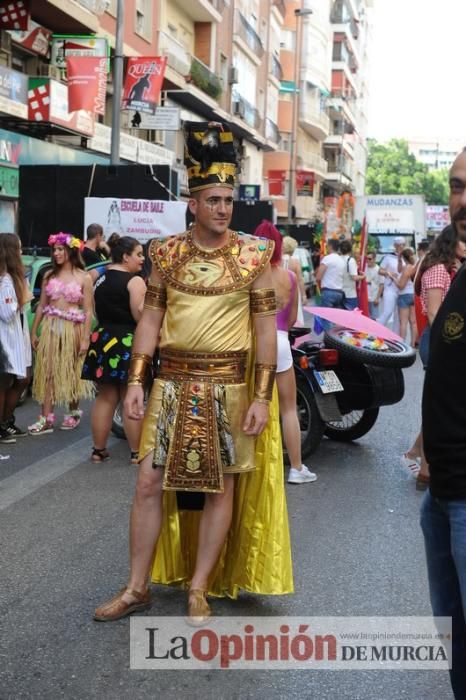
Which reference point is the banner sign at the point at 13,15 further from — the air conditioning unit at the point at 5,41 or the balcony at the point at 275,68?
the balcony at the point at 275,68

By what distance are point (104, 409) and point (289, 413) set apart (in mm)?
1513

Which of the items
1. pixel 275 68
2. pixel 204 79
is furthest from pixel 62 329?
pixel 275 68

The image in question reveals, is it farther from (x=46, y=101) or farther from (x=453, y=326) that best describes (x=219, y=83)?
(x=453, y=326)

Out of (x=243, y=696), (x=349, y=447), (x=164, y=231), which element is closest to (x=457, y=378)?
(x=243, y=696)

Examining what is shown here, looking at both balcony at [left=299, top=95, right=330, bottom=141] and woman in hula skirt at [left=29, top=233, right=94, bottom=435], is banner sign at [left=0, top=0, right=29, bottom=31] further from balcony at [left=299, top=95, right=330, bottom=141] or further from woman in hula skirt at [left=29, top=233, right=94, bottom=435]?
balcony at [left=299, top=95, right=330, bottom=141]

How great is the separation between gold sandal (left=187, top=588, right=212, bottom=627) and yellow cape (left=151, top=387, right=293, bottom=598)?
0.24 meters

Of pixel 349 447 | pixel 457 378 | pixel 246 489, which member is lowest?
pixel 349 447

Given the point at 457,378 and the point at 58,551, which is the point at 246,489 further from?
the point at 457,378

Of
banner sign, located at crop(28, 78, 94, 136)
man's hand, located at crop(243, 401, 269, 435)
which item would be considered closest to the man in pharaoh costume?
man's hand, located at crop(243, 401, 269, 435)

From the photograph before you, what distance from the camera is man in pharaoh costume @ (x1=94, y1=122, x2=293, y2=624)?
12.6 ft

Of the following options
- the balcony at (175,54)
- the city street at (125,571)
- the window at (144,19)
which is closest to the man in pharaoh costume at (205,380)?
the city street at (125,571)

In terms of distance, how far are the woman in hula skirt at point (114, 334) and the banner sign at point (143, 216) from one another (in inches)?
205

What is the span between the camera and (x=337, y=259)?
1458 cm

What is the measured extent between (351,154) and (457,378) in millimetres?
83291
